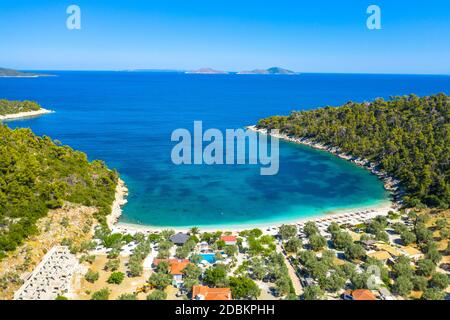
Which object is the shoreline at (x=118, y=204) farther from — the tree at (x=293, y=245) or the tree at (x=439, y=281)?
the tree at (x=439, y=281)

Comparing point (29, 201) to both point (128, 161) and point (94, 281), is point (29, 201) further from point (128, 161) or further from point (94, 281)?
point (128, 161)

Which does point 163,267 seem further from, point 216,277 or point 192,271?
point 216,277

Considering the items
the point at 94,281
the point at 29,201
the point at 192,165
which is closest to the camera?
the point at 94,281

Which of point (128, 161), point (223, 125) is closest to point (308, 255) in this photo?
point (128, 161)

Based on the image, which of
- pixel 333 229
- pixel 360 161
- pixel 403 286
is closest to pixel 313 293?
pixel 403 286

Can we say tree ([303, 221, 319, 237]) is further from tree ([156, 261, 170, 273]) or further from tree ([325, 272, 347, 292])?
tree ([156, 261, 170, 273])
